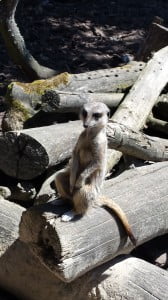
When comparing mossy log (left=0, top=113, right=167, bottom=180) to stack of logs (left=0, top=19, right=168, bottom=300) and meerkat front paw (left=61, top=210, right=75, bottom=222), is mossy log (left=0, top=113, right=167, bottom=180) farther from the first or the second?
meerkat front paw (left=61, top=210, right=75, bottom=222)

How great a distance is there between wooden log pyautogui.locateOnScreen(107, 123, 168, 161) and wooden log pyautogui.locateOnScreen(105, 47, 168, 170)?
32 centimetres

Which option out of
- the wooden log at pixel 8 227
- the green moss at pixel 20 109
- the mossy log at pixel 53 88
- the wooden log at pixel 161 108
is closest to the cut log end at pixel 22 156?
the wooden log at pixel 8 227

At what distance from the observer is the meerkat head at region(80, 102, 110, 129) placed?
3.92 metres

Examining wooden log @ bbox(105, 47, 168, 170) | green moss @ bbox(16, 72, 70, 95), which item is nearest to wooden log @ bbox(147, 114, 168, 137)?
wooden log @ bbox(105, 47, 168, 170)

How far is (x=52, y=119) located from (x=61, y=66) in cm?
316

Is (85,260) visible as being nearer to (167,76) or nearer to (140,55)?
(167,76)

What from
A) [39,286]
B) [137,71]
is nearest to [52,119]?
[137,71]

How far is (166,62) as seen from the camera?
7164mm

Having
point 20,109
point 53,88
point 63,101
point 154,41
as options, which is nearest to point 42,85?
point 53,88

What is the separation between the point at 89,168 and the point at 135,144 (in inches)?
65.4

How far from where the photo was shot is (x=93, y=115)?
3.94 m

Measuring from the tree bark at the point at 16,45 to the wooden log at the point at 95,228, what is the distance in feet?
11.5

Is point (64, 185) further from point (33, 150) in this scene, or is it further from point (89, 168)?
point (33, 150)

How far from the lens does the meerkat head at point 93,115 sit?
392 centimetres
